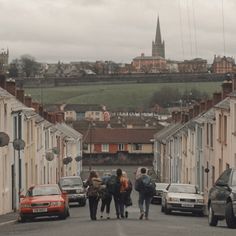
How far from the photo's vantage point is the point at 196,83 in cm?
16588

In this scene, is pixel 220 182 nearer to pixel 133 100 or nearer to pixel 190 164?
pixel 190 164

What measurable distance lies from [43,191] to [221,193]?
10123 millimetres

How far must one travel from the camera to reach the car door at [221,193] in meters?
20.9

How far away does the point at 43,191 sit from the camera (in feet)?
98.1

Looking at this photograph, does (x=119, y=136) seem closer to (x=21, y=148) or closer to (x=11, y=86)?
(x=11, y=86)

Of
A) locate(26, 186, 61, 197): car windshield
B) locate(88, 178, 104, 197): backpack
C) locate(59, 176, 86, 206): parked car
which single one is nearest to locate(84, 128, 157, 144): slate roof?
locate(59, 176, 86, 206): parked car

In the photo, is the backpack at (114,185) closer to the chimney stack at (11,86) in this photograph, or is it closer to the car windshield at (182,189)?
the car windshield at (182,189)

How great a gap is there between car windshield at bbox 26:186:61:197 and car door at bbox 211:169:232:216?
8699 mm

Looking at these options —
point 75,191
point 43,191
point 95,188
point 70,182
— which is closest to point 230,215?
point 95,188

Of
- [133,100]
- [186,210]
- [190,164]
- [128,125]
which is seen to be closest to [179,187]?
[186,210]

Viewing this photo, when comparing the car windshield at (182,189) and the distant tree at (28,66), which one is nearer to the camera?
the car windshield at (182,189)

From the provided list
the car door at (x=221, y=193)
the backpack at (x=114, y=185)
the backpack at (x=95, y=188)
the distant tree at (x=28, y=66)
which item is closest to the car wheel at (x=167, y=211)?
the backpack at (x=95, y=188)

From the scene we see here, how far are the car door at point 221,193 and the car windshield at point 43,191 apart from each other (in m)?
8.70

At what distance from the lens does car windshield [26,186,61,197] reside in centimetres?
2959
